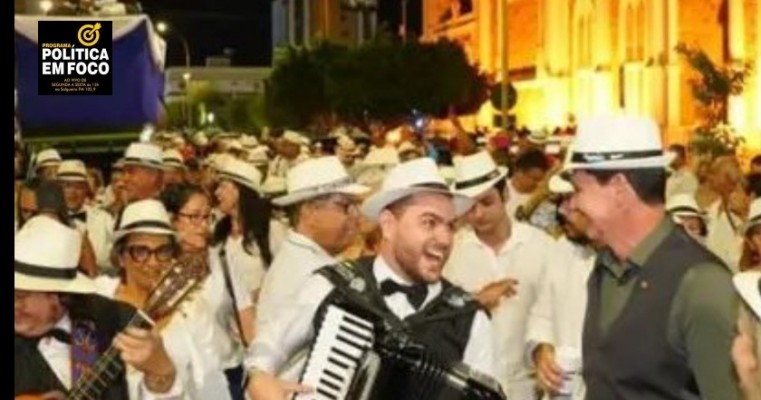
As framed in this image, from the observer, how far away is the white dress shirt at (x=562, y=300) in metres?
8.15

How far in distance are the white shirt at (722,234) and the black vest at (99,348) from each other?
254 inches

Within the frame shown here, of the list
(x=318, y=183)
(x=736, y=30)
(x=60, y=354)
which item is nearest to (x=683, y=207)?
(x=318, y=183)

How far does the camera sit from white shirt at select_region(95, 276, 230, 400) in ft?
24.5

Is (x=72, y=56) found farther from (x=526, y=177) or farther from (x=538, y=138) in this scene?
(x=538, y=138)

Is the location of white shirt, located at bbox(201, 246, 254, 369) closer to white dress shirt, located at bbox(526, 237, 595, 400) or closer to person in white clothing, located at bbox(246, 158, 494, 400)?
white dress shirt, located at bbox(526, 237, 595, 400)

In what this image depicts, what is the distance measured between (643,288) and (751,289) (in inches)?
24.6

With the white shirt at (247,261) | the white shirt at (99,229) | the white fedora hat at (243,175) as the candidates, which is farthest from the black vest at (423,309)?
Result: the white shirt at (99,229)

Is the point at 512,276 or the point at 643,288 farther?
the point at 512,276

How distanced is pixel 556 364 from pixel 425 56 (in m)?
50.8

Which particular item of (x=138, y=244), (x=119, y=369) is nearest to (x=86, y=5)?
(x=138, y=244)

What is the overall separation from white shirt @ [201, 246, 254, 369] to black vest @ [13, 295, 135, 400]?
89.7 inches

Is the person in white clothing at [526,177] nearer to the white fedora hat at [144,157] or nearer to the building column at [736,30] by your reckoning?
the white fedora hat at [144,157]

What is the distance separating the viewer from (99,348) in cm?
588

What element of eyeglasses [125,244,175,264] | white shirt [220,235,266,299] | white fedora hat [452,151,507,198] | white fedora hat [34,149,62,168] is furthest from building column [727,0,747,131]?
eyeglasses [125,244,175,264]
